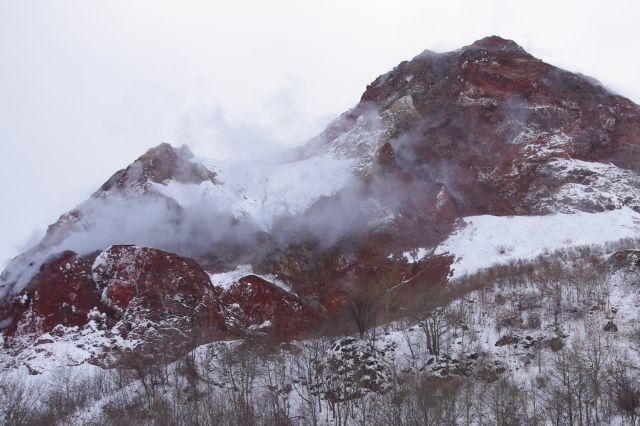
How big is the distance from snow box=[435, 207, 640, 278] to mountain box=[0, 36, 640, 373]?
225mm

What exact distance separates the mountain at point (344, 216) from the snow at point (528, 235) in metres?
0.22

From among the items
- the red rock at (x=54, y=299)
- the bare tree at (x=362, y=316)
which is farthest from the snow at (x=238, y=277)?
the bare tree at (x=362, y=316)

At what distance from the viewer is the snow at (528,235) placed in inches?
2025

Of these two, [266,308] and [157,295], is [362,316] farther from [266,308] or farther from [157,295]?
[157,295]

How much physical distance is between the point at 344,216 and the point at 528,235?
20.0 meters

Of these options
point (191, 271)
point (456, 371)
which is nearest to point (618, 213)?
point (456, 371)

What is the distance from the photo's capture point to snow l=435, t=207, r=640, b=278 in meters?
51.4

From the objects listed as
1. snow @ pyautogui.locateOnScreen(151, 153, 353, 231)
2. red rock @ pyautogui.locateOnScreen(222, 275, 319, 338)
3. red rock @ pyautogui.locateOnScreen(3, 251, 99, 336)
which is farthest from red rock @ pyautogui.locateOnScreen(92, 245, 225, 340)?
snow @ pyautogui.locateOnScreen(151, 153, 353, 231)

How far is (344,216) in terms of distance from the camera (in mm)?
65562

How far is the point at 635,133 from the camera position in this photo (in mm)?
71688

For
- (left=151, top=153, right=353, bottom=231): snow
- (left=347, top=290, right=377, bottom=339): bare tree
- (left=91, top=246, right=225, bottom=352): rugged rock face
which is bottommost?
(left=347, top=290, right=377, bottom=339): bare tree

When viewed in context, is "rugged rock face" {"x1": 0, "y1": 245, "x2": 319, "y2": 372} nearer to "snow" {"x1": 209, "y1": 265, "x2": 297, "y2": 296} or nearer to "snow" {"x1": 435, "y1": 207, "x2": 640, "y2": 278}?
"snow" {"x1": 209, "y1": 265, "x2": 297, "y2": 296}

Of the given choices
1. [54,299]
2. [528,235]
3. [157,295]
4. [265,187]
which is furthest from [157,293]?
[528,235]

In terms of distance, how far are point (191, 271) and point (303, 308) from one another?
10.8m
